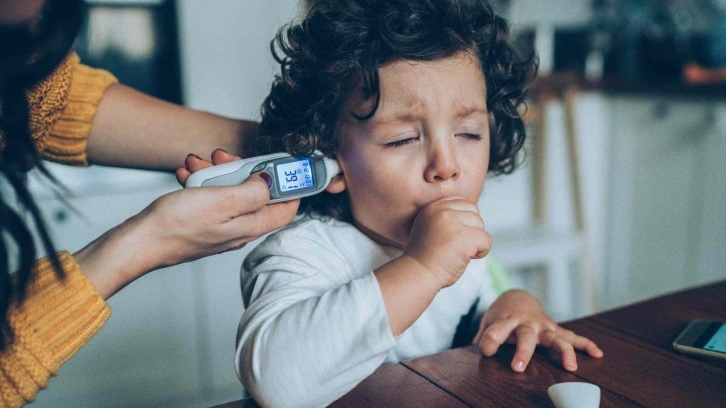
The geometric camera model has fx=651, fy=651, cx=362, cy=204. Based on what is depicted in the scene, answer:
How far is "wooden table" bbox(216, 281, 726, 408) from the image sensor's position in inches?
22.8

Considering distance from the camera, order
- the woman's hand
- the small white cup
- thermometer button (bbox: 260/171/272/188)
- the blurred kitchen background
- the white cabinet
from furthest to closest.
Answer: the white cabinet < the blurred kitchen background < thermometer button (bbox: 260/171/272/188) < the woman's hand < the small white cup

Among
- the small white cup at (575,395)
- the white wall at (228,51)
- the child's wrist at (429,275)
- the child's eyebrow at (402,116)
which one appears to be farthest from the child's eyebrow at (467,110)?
the white wall at (228,51)

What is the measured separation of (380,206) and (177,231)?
25cm

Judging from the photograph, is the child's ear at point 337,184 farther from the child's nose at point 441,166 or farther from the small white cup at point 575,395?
the small white cup at point 575,395

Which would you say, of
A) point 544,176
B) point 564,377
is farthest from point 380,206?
point 544,176

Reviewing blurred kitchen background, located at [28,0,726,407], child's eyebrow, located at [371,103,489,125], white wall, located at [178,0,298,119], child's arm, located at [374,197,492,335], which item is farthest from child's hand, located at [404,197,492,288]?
white wall, located at [178,0,298,119]

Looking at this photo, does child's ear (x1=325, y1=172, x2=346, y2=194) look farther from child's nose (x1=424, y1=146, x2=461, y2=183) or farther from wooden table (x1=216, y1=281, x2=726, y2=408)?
Result: wooden table (x1=216, y1=281, x2=726, y2=408)

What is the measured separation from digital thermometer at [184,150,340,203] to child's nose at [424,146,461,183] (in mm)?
129

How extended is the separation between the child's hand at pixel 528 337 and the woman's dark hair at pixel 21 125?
1.47 feet

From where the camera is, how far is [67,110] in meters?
0.92

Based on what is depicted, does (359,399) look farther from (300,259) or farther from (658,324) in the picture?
(658,324)

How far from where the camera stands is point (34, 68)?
2.34 ft

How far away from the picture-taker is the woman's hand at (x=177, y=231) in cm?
65

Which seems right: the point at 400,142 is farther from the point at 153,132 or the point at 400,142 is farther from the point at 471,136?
the point at 153,132
